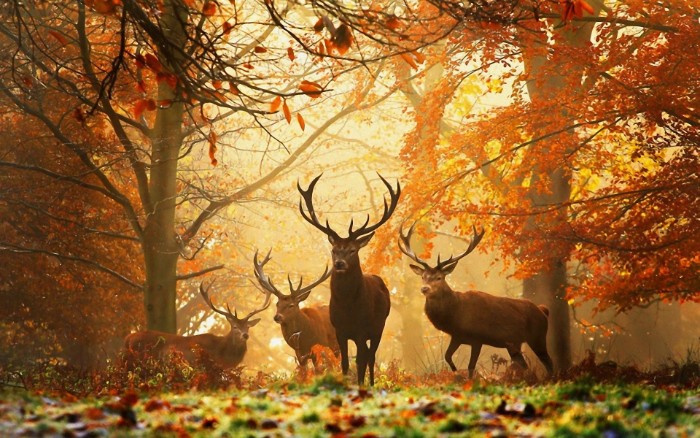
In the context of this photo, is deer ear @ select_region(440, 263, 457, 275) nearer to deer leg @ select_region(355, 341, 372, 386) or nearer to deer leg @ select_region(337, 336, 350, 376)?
deer leg @ select_region(355, 341, 372, 386)

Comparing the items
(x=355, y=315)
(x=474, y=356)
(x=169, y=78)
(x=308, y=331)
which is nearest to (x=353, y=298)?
(x=355, y=315)

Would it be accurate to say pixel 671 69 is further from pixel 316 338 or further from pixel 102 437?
pixel 102 437

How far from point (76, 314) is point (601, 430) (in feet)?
48.0

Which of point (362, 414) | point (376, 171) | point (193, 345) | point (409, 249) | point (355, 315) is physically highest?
point (376, 171)

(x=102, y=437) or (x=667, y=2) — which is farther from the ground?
(x=667, y=2)

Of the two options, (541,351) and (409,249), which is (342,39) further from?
(541,351)

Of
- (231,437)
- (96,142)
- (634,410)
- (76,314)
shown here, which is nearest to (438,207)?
(96,142)

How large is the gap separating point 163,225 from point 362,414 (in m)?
9.42

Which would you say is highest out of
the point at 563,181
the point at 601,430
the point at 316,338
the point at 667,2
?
the point at 667,2

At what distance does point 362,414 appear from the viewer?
18.9ft

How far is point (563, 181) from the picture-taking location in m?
17.3

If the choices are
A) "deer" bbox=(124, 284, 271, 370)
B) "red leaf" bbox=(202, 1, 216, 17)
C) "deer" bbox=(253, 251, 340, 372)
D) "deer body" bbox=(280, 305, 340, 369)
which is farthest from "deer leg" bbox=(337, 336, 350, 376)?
"red leaf" bbox=(202, 1, 216, 17)

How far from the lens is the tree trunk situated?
1437 cm

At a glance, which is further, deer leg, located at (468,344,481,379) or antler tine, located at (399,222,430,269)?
antler tine, located at (399,222,430,269)
